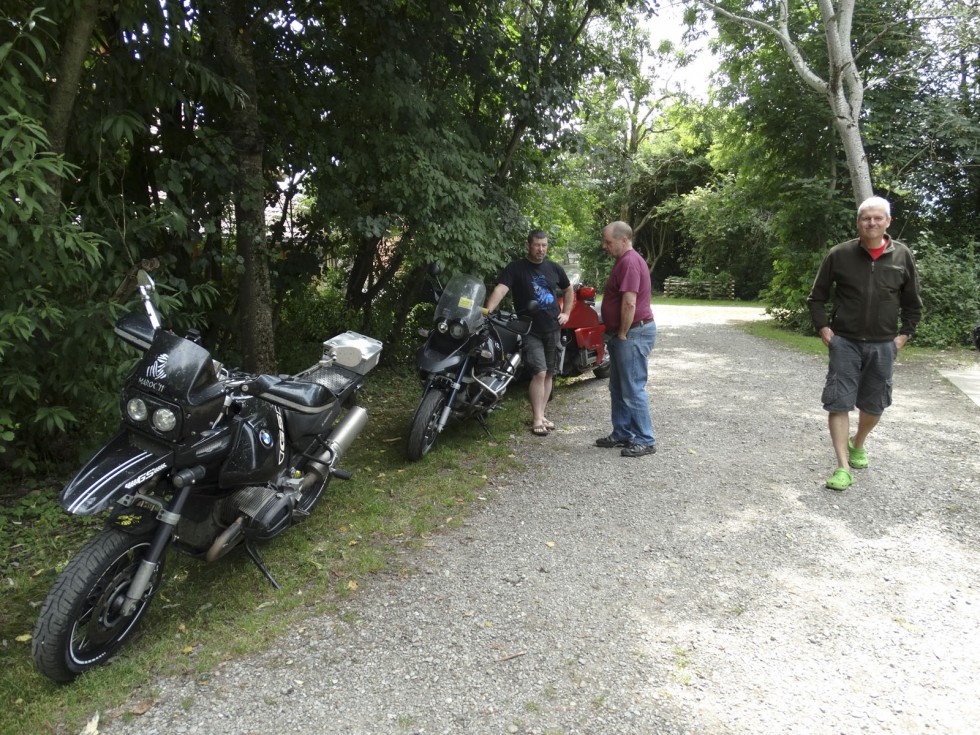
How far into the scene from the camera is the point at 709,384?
8703 mm

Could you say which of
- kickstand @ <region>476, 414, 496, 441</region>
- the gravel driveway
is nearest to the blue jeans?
the gravel driveway

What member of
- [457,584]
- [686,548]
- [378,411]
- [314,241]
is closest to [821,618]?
[686,548]

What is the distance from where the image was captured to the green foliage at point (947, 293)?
12172mm

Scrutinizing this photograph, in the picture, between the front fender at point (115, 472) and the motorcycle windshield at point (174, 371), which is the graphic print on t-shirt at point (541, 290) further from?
the front fender at point (115, 472)

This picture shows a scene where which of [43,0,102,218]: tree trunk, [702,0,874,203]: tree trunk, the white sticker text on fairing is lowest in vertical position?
the white sticker text on fairing

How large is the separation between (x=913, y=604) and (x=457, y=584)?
227cm

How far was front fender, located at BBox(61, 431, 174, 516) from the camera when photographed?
2.57 meters

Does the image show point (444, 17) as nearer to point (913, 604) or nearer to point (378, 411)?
point (378, 411)

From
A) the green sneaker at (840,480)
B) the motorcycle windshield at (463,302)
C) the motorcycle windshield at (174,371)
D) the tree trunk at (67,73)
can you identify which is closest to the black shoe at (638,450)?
the green sneaker at (840,480)

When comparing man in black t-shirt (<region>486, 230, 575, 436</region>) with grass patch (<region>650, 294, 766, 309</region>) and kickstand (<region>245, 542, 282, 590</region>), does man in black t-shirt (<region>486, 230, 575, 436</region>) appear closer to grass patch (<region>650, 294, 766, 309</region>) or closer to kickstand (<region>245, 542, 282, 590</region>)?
kickstand (<region>245, 542, 282, 590</region>)

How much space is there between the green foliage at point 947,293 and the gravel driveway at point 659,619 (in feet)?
26.2

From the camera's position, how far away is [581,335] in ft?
26.2

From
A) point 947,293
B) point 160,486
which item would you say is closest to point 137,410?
point 160,486

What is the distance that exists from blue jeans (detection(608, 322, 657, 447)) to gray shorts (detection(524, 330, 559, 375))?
26.1 inches
